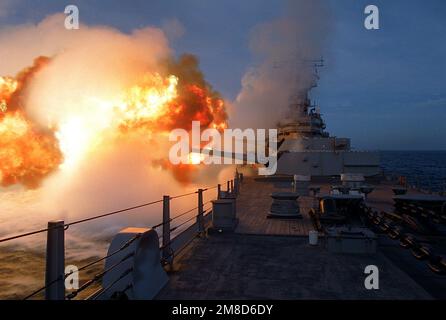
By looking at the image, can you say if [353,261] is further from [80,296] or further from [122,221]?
[122,221]

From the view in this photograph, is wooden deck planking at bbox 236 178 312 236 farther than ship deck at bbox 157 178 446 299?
Yes

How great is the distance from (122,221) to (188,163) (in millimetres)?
13889

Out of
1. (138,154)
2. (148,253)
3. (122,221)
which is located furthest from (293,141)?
(148,253)

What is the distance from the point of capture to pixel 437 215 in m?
11.2

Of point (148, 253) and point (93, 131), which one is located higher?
point (93, 131)

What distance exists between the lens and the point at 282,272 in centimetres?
693

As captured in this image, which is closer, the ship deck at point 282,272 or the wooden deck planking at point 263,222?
the ship deck at point 282,272

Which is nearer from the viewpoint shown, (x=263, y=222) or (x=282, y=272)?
(x=282, y=272)

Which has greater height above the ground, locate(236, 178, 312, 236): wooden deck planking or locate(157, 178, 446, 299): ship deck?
locate(157, 178, 446, 299): ship deck

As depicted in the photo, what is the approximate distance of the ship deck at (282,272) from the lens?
19.1 feet

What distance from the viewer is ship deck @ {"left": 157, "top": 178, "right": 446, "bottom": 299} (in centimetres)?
582

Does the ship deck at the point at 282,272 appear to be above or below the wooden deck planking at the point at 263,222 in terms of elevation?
above
